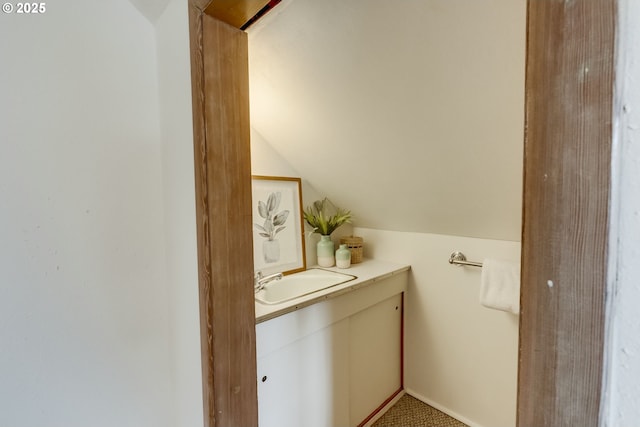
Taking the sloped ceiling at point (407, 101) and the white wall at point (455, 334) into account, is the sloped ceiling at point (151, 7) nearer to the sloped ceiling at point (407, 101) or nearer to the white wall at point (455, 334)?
the sloped ceiling at point (407, 101)

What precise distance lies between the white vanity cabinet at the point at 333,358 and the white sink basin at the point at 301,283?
0.74 feet

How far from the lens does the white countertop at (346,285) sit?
3.82ft

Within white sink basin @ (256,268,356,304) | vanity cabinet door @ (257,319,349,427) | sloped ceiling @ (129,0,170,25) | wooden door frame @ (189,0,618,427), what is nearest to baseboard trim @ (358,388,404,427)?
vanity cabinet door @ (257,319,349,427)

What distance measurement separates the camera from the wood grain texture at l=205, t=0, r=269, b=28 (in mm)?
710

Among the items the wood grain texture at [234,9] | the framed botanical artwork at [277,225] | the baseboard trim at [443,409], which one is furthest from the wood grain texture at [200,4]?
the baseboard trim at [443,409]

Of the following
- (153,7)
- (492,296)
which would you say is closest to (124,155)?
(153,7)

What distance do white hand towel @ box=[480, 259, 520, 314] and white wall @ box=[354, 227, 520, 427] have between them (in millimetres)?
82

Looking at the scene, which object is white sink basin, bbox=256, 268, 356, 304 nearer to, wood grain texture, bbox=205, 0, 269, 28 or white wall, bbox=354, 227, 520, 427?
white wall, bbox=354, 227, 520, 427

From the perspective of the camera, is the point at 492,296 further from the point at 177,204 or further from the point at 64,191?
the point at 64,191

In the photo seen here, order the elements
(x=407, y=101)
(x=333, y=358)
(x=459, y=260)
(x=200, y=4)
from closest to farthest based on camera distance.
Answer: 1. (x=200, y=4)
2. (x=407, y=101)
3. (x=333, y=358)
4. (x=459, y=260)

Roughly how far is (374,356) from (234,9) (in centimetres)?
176

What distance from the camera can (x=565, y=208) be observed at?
0.81ft

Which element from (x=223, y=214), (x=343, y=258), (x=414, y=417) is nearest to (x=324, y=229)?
(x=343, y=258)

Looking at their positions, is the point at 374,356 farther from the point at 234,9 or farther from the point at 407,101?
the point at 234,9
